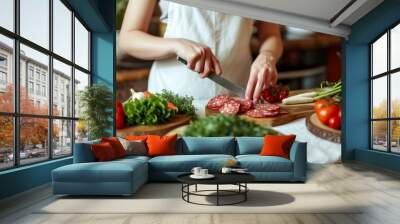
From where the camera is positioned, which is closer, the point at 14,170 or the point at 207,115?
the point at 14,170

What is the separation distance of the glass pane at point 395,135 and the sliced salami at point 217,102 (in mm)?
3057

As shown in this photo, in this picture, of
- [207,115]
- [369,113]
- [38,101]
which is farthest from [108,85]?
[369,113]

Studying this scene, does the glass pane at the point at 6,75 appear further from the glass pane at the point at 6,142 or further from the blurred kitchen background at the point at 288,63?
the blurred kitchen background at the point at 288,63

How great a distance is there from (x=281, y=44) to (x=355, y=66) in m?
1.71

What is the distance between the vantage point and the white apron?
8.05 m

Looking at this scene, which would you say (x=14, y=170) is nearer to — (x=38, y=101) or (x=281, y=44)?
(x=38, y=101)

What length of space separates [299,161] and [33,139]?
11.9 feet

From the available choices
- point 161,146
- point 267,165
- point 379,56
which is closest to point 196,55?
point 161,146

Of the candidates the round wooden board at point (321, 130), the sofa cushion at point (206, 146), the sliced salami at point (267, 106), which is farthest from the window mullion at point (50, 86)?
the round wooden board at point (321, 130)

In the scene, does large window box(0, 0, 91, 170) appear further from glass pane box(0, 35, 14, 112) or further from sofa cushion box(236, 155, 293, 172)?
sofa cushion box(236, 155, 293, 172)

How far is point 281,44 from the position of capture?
323 inches

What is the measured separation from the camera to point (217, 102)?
26.3ft

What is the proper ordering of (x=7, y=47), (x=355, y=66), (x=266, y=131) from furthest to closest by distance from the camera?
(x=355, y=66)
(x=266, y=131)
(x=7, y=47)

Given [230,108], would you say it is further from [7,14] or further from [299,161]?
[7,14]
